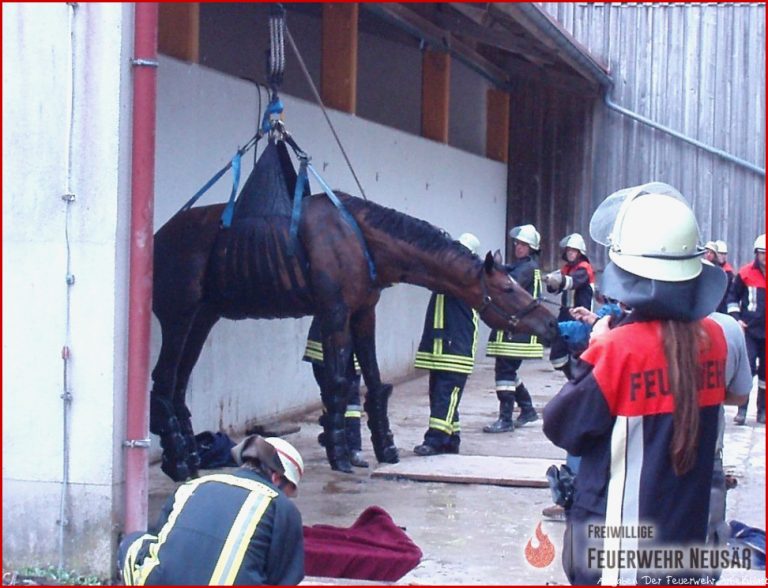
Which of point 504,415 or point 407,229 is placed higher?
point 407,229

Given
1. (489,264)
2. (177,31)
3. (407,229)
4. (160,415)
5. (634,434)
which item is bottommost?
(160,415)

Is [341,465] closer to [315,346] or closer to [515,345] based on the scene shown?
[315,346]

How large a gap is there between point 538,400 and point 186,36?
236 inches

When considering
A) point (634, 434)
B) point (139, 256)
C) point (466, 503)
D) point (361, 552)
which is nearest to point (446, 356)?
point (466, 503)

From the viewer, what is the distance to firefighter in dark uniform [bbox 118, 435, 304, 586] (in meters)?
3.37

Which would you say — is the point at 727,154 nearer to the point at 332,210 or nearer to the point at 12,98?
the point at 332,210

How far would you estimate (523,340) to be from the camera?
10.0 metres

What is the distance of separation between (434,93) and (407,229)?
24.5 ft

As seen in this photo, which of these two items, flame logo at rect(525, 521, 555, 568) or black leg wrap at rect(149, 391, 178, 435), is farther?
black leg wrap at rect(149, 391, 178, 435)

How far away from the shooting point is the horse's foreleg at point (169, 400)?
7.43 meters

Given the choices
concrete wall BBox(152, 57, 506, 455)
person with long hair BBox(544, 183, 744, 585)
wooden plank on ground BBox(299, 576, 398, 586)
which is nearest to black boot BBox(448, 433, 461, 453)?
concrete wall BBox(152, 57, 506, 455)

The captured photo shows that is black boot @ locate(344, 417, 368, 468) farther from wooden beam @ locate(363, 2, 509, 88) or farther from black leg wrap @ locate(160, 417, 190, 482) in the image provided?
wooden beam @ locate(363, 2, 509, 88)

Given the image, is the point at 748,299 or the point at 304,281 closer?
the point at 304,281

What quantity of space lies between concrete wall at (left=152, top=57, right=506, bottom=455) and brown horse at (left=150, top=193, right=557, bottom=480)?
577mm
